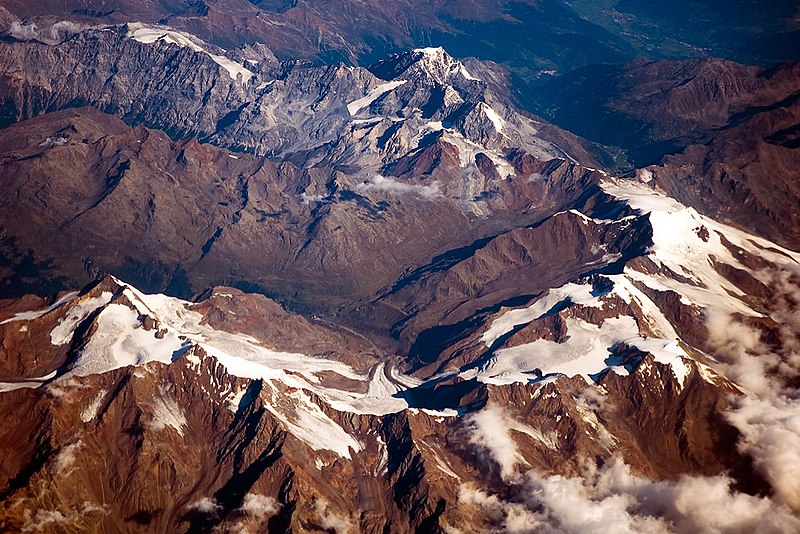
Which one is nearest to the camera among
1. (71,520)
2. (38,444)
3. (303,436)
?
(71,520)

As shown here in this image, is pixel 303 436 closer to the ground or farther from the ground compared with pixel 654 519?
closer to the ground

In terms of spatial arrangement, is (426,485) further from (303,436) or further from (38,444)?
(38,444)

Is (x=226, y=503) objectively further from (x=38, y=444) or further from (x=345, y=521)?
(x=38, y=444)

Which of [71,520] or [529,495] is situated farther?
[529,495]

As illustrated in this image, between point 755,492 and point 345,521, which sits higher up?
point 755,492

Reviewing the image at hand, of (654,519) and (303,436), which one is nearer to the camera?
(654,519)

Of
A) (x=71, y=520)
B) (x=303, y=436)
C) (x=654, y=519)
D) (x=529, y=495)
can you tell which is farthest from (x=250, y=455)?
(x=654, y=519)

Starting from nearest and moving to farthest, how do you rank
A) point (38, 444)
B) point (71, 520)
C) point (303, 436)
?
1. point (71, 520)
2. point (38, 444)
3. point (303, 436)

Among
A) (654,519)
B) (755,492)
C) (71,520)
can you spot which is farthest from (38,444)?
(755,492)

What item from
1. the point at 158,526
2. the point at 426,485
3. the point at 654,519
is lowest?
the point at 158,526
